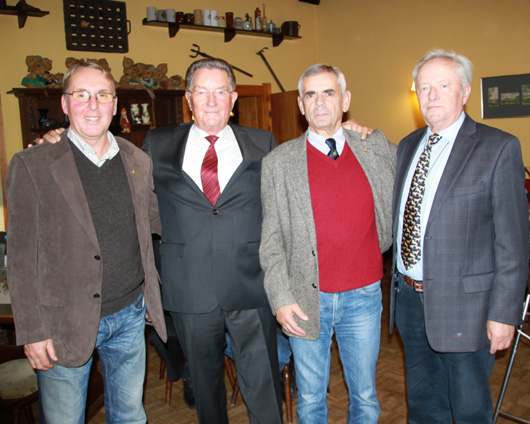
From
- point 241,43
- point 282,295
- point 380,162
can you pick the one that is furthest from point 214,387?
point 241,43

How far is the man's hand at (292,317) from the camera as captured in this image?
191 cm

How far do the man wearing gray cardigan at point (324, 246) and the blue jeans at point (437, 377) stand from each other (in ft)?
0.52

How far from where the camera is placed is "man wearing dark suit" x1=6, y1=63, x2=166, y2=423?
1.69 meters

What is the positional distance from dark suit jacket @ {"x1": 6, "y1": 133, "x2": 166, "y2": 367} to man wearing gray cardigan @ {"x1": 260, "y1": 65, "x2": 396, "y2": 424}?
0.71m

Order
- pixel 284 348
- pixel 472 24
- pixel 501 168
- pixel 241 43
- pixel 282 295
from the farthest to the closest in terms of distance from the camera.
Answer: pixel 241 43
pixel 472 24
pixel 284 348
pixel 282 295
pixel 501 168

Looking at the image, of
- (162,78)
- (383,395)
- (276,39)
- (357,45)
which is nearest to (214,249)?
(383,395)

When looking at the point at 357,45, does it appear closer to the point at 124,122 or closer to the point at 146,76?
the point at 146,76

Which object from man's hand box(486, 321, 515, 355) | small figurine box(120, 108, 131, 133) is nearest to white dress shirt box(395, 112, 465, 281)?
man's hand box(486, 321, 515, 355)

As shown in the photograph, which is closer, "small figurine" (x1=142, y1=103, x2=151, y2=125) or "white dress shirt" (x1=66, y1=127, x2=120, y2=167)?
"white dress shirt" (x1=66, y1=127, x2=120, y2=167)

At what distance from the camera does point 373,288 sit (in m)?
1.97

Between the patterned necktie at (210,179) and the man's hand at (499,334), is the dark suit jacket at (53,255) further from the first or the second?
the man's hand at (499,334)

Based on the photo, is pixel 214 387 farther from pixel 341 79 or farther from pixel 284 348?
pixel 341 79

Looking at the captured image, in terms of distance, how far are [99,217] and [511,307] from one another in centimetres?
156

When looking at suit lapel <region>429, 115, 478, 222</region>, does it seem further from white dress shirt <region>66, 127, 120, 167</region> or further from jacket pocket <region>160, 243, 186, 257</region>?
white dress shirt <region>66, 127, 120, 167</region>
